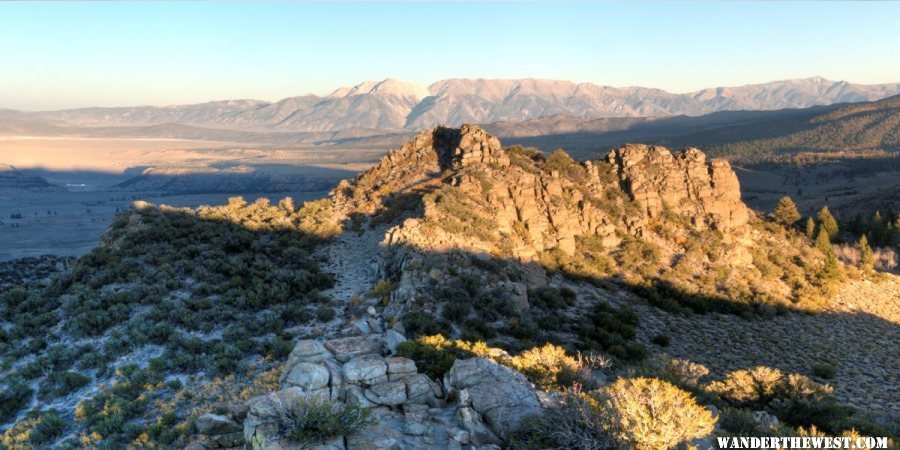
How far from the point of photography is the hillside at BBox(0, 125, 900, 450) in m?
8.86

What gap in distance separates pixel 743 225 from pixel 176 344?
3107cm

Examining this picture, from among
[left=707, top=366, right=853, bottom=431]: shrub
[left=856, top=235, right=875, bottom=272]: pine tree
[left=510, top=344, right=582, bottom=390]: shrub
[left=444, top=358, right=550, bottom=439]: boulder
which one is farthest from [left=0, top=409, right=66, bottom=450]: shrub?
[left=856, top=235, right=875, bottom=272]: pine tree

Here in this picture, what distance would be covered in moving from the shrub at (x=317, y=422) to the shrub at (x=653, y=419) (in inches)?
156

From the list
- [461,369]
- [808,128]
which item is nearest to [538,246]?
[461,369]

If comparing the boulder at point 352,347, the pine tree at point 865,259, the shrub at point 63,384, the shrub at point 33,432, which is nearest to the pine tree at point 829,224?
the pine tree at point 865,259

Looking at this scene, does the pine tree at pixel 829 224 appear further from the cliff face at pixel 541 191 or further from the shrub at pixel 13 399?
the shrub at pixel 13 399

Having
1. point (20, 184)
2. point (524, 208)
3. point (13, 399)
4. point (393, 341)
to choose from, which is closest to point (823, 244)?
point (524, 208)

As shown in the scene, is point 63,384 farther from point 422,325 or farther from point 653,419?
point 653,419

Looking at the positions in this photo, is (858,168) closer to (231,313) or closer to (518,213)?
(518,213)

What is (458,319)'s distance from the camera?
15812 millimetres

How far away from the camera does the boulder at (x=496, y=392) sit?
325 inches

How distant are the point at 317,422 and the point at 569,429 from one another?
12.7 feet

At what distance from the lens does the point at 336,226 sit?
26719 millimetres

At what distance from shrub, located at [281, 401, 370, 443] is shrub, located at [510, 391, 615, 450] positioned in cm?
257
